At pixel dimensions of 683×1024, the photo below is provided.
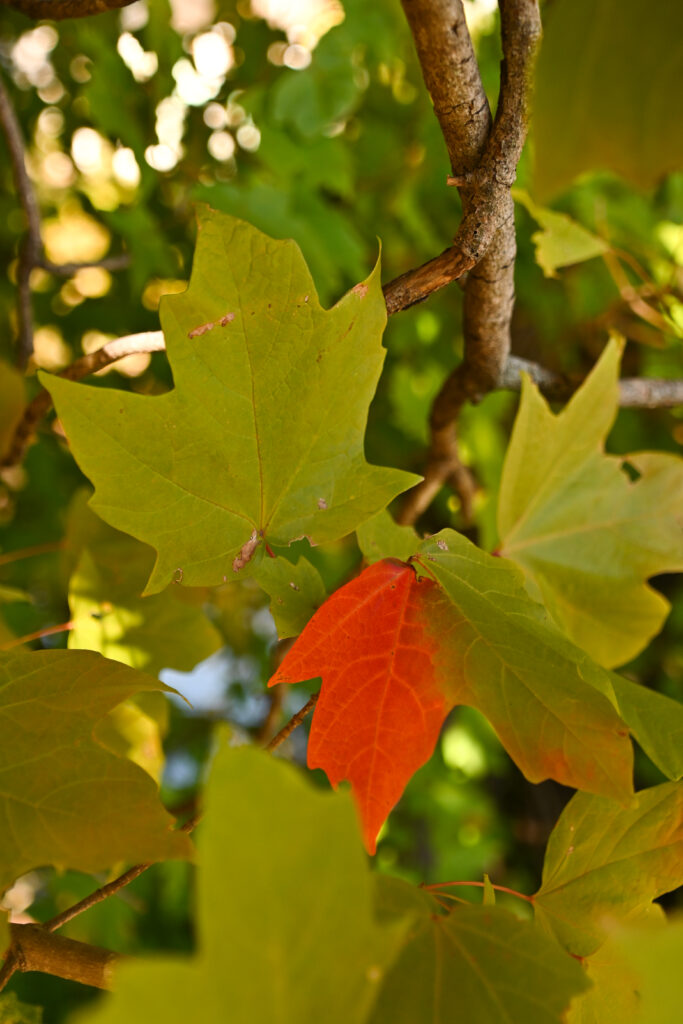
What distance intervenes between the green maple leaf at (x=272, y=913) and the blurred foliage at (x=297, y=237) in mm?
469

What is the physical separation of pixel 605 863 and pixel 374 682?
163 millimetres

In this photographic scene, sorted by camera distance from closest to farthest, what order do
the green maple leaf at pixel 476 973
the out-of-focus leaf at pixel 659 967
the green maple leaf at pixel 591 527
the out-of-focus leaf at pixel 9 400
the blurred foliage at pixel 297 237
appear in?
the out-of-focus leaf at pixel 659 967, the green maple leaf at pixel 476 973, the green maple leaf at pixel 591 527, the out-of-focus leaf at pixel 9 400, the blurred foliage at pixel 297 237

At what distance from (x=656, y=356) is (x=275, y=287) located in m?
0.85

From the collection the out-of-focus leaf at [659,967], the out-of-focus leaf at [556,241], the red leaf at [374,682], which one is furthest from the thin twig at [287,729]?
the out-of-focus leaf at [556,241]

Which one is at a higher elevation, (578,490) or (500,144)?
(500,144)

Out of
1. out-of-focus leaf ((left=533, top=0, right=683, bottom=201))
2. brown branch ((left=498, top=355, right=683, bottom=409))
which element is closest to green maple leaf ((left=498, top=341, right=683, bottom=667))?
brown branch ((left=498, top=355, right=683, bottom=409))

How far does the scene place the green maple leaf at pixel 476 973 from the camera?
0.97ft

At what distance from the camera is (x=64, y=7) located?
0.41 m

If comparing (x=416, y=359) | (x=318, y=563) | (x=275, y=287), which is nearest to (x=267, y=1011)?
(x=275, y=287)

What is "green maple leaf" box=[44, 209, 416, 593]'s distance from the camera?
375 millimetres

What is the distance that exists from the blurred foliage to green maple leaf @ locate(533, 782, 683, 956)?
0.37 m

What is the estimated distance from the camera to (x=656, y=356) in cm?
107

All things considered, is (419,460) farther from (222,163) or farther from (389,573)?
(389,573)

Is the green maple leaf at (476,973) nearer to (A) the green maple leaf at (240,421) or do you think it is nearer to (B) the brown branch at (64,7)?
(A) the green maple leaf at (240,421)
